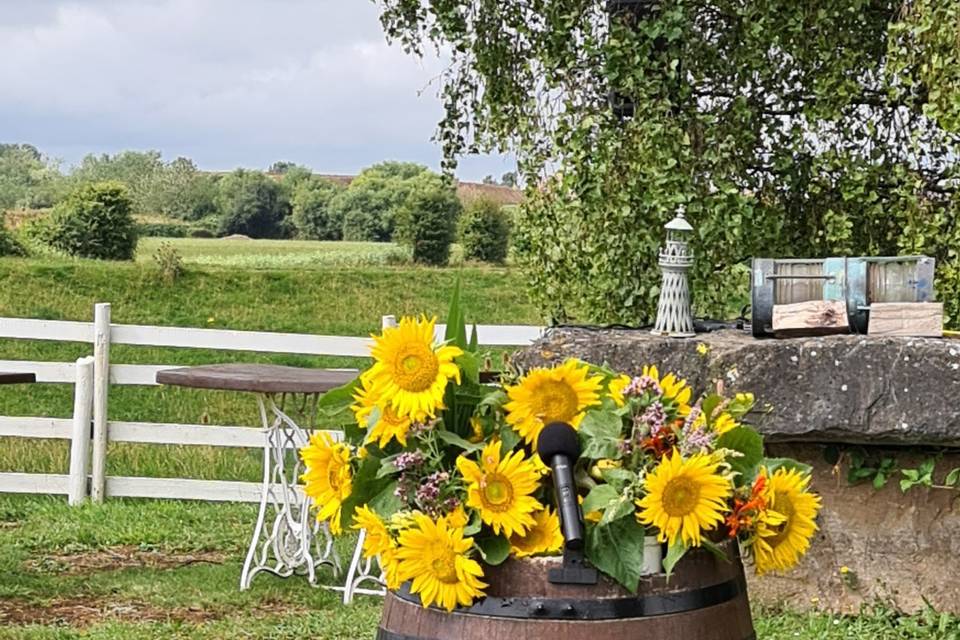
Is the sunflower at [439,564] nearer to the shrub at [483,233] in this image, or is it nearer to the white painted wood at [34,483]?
the white painted wood at [34,483]

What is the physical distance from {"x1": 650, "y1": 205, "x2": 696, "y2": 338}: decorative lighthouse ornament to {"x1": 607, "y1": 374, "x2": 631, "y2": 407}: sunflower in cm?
276

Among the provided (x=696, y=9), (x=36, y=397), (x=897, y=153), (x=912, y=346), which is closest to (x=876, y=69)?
(x=897, y=153)

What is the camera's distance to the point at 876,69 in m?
6.14

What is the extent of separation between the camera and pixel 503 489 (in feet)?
6.02

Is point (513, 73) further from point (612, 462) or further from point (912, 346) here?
point (612, 462)

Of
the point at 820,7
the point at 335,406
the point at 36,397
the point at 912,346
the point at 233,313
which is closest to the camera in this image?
the point at 335,406

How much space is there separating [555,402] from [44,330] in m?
6.25

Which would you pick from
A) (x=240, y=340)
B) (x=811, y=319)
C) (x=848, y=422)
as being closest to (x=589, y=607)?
(x=848, y=422)

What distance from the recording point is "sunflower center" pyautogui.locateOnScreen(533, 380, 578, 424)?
1.90 meters

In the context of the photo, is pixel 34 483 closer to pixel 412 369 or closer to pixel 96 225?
pixel 412 369

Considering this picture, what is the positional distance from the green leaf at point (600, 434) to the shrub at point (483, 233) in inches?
503

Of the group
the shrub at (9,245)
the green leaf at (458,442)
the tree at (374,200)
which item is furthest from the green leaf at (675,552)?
the shrub at (9,245)

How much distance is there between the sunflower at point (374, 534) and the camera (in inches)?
74.4

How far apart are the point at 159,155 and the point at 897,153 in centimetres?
1249
